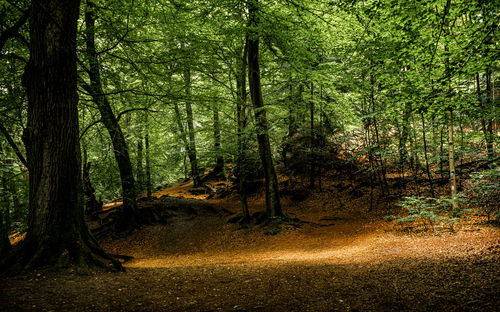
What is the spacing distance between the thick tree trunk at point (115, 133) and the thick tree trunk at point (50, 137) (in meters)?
2.12

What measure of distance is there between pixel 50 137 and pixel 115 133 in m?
3.72

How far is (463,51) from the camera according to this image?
4543 mm

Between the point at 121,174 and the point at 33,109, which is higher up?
the point at 33,109

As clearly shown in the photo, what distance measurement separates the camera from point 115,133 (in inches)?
295

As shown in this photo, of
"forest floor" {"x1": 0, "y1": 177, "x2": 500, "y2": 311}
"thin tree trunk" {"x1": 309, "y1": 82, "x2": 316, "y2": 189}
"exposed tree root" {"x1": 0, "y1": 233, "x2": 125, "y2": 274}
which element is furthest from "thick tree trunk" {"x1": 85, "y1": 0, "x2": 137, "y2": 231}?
"thin tree trunk" {"x1": 309, "y1": 82, "x2": 316, "y2": 189}

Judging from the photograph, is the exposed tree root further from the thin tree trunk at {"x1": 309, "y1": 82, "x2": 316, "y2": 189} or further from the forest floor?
the thin tree trunk at {"x1": 309, "y1": 82, "x2": 316, "y2": 189}

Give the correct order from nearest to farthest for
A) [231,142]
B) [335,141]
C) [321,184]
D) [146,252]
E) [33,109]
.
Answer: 1. [33,109]
2. [146,252]
3. [231,142]
4. [335,141]
5. [321,184]

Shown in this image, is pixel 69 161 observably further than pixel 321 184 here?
No

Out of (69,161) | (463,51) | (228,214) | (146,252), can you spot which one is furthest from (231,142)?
(463,51)

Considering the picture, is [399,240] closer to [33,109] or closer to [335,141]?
[335,141]

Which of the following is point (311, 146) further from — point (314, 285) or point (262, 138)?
point (314, 285)

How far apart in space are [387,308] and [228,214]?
10.5 m

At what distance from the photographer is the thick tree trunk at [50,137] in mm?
3832

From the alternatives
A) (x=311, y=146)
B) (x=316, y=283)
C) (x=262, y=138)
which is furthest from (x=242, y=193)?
(x=316, y=283)
